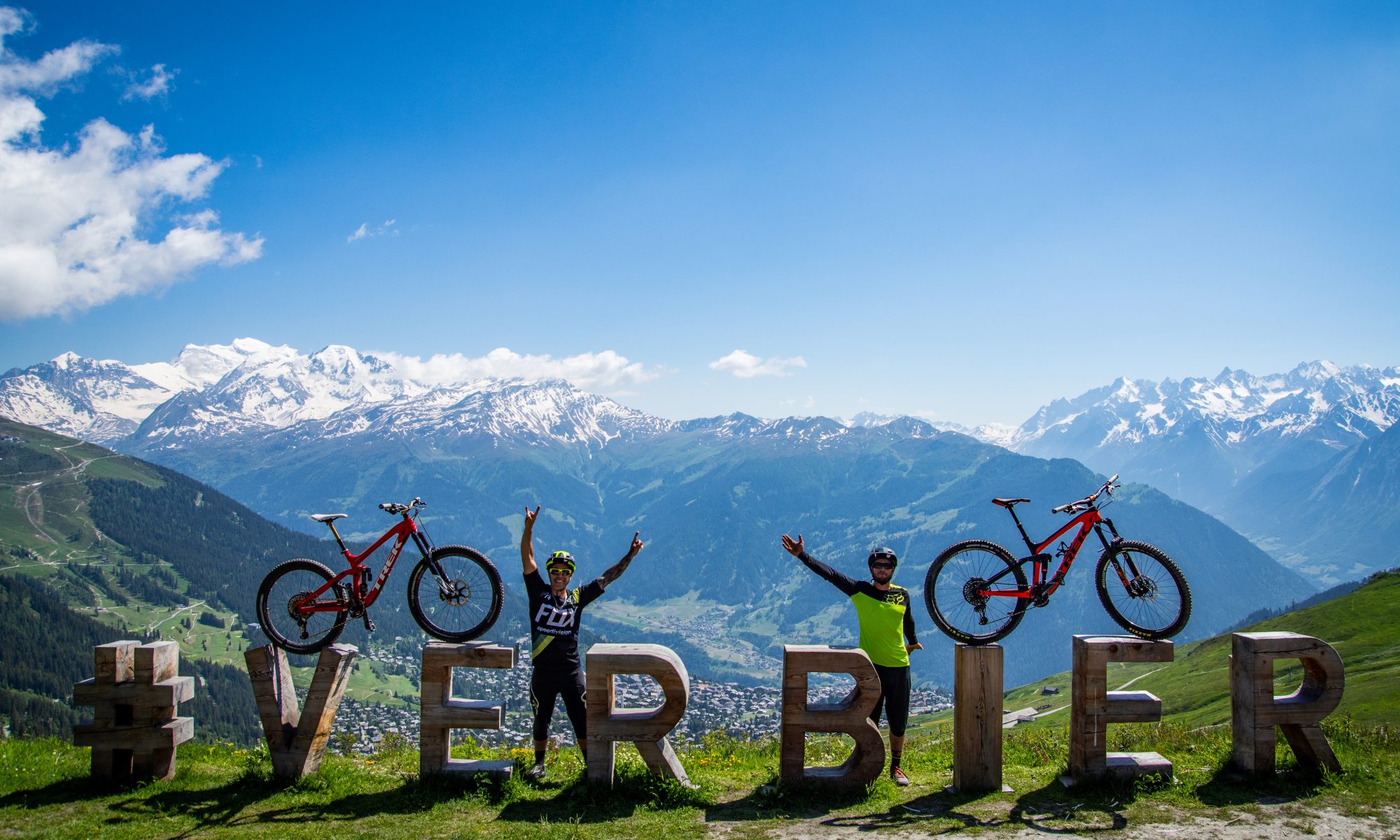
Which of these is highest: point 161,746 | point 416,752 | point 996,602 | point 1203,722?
point 996,602

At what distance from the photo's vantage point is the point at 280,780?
11586 mm

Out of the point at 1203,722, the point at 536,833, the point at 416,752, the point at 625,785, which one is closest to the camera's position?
the point at 536,833

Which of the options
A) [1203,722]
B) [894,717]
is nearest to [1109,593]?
[894,717]

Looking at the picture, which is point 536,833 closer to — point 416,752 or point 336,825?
point 336,825

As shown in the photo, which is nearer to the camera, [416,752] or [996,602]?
[996,602]

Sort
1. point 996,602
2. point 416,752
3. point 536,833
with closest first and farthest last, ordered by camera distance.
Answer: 1. point 536,833
2. point 996,602
3. point 416,752

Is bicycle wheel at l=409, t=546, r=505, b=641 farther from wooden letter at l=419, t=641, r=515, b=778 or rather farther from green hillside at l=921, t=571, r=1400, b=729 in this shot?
green hillside at l=921, t=571, r=1400, b=729

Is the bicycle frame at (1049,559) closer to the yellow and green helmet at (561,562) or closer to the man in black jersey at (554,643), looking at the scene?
the man in black jersey at (554,643)

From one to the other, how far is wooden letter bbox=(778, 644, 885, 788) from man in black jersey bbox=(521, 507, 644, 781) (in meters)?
3.18

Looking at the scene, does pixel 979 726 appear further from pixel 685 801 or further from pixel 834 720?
pixel 685 801

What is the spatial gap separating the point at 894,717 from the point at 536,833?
18.7ft

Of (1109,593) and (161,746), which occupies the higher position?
(1109,593)

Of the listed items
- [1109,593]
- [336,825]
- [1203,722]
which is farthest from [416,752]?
[1203,722]

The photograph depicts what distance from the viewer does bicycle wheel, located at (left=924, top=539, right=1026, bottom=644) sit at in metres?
12.1
